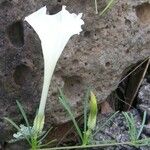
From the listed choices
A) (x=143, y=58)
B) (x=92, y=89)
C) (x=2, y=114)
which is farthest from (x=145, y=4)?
(x=2, y=114)

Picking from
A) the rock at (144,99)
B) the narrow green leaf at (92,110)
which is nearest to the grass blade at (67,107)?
the narrow green leaf at (92,110)

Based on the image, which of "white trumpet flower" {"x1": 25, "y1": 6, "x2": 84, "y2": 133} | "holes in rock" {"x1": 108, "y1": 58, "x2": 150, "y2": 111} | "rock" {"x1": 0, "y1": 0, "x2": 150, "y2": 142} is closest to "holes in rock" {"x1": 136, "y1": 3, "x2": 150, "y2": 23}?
"rock" {"x1": 0, "y1": 0, "x2": 150, "y2": 142}

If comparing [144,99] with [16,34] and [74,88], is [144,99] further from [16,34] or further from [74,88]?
[16,34]

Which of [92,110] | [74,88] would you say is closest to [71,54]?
[74,88]

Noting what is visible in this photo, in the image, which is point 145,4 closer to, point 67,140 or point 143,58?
point 143,58

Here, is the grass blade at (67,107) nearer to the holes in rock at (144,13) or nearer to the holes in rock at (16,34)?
the holes in rock at (16,34)

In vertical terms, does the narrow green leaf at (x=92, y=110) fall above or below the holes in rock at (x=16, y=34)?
below

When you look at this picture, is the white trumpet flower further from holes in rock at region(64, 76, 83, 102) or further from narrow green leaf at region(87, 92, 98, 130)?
holes in rock at region(64, 76, 83, 102)
